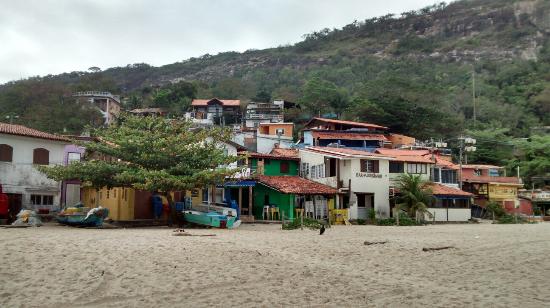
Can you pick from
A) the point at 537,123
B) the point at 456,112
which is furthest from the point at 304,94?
the point at 537,123

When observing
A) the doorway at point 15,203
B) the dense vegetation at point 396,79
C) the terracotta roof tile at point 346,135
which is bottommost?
the doorway at point 15,203

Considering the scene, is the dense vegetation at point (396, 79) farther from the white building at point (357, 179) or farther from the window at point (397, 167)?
the white building at point (357, 179)

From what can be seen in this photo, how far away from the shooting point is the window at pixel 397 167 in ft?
129

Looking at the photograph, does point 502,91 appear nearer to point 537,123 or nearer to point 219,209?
point 537,123

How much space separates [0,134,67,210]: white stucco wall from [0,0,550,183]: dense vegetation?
111ft

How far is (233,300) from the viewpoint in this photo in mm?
10883

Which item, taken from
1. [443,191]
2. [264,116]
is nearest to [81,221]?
[443,191]

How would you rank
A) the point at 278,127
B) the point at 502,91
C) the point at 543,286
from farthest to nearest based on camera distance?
the point at 502,91, the point at 278,127, the point at 543,286

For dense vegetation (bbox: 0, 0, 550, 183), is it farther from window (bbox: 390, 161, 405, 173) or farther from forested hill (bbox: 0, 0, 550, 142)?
window (bbox: 390, 161, 405, 173)

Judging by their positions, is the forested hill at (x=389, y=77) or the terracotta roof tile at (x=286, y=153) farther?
the forested hill at (x=389, y=77)

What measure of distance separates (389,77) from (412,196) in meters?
47.2

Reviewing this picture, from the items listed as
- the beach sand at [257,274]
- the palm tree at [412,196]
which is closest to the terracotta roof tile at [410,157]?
the palm tree at [412,196]

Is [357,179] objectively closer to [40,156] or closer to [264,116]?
[40,156]

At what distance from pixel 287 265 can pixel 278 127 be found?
1945 inches
